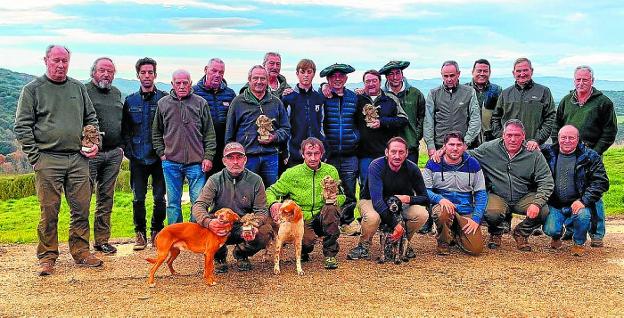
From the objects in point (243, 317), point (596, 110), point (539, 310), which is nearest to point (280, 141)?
point (243, 317)

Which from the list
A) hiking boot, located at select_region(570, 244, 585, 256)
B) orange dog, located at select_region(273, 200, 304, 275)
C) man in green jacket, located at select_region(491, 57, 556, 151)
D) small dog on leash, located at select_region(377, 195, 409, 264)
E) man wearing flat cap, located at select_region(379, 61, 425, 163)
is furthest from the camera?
man wearing flat cap, located at select_region(379, 61, 425, 163)

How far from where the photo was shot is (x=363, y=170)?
977 cm

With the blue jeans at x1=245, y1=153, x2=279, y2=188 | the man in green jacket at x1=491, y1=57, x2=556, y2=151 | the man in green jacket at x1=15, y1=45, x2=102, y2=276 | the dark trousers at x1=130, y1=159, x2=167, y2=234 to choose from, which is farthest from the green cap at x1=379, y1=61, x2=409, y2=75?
the man in green jacket at x1=15, y1=45, x2=102, y2=276

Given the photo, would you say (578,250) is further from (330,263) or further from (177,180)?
(177,180)

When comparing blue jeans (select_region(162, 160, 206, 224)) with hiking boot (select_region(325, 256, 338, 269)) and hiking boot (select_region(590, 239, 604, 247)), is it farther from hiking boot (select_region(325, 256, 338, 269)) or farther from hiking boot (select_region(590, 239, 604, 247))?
hiking boot (select_region(590, 239, 604, 247))

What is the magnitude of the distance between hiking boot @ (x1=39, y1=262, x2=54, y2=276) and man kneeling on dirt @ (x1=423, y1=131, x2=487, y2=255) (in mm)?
4988

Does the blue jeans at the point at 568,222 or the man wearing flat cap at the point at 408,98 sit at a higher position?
the man wearing flat cap at the point at 408,98

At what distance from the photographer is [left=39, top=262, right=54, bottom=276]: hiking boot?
26.0 feet

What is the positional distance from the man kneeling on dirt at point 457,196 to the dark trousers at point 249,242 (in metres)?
2.34

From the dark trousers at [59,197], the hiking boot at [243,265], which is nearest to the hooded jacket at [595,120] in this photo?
the hiking boot at [243,265]

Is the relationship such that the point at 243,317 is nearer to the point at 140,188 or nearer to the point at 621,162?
the point at 140,188

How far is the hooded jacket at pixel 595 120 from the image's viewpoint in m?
9.56

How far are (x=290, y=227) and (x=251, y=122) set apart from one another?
6.28ft

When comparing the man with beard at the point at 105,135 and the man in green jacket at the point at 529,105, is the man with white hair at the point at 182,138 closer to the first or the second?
the man with beard at the point at 105,135
